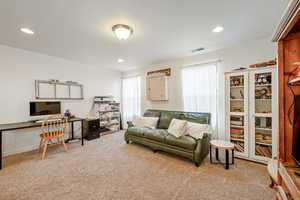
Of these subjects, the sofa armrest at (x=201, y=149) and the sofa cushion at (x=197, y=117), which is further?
the sofa cushion at (x=197, y=117)

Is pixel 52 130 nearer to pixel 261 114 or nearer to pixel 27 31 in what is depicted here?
→ pixel 27 31

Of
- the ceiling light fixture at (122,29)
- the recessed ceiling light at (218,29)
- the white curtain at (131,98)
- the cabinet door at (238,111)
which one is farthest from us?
the white curtain at (131,98)

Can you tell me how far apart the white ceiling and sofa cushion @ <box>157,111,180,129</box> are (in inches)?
69.1

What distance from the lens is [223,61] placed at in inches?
121

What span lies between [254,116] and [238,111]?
27 centimetres

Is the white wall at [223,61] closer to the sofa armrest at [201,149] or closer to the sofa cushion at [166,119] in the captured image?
the sofa cushion at [166,119]

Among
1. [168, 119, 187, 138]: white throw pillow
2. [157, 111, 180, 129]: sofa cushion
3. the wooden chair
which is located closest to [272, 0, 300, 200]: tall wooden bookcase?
[168, 119, 187, 138]: white throw pillow

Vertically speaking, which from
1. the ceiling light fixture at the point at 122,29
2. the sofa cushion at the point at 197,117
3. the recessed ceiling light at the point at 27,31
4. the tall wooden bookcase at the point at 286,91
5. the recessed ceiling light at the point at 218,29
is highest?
the recessed ceiling light at the point at 218,29

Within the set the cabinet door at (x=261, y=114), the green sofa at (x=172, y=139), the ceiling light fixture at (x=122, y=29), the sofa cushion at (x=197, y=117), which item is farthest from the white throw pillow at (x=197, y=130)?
the ceiling light fixture at (x=122, y=29)

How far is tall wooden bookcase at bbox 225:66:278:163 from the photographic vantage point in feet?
7.50

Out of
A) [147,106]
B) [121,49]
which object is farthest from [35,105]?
[147,106]

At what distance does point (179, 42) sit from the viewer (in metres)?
2.75

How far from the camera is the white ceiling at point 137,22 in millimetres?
1636

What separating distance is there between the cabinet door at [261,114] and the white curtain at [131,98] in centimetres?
344
